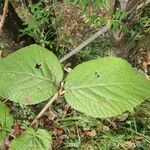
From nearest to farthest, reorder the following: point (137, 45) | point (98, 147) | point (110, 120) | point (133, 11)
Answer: point (98, 147)
point (110, 120)
point (133, 11)
point (137, 45)

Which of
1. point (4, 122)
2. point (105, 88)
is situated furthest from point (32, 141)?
point (105, 88)

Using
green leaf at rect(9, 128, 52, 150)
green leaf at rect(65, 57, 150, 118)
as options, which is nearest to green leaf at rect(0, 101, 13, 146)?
green leaf at rect(9, 128, 52, 150)

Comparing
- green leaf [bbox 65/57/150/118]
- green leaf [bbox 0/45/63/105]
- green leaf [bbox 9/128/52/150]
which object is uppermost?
green leaf [bbox 0/45/63/105]

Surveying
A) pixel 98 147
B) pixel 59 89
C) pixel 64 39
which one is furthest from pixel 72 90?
pixel 64 39

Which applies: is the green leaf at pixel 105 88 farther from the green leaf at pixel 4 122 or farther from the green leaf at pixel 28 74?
the green leaf at pixel 4 122

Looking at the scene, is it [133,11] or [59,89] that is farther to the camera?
[133,11]

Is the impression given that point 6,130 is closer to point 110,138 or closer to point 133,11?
point 110,138

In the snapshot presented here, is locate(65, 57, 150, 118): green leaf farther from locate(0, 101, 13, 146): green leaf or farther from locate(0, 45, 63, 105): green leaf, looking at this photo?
locate(0, 101, 13, 146): green leaf
